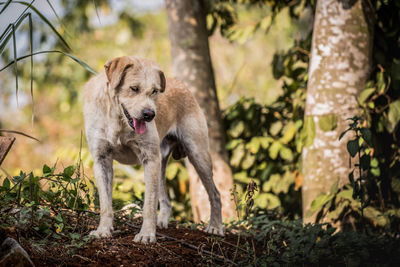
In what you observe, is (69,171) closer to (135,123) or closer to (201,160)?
(135,123)

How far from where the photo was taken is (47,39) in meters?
9.06

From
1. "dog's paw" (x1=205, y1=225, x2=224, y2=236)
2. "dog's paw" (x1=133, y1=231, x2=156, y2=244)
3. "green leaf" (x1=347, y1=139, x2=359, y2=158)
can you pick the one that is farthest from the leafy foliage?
"green leaf" (x1=347, y1=139, x2=359, y2=158)

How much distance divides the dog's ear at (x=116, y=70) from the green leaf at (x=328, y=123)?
2.34m

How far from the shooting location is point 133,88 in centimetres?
359

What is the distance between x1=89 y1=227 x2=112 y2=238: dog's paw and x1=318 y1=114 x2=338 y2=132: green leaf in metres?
2.62

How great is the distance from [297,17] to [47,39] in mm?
5110

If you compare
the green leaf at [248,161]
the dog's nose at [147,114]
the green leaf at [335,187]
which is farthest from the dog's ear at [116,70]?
the green leaf at [248,161]

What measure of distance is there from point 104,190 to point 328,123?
101 inches

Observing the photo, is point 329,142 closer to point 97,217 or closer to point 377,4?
point 377,4

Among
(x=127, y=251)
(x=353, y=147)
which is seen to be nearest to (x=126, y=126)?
(x=127, y=251)

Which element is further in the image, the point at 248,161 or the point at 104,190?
the point at 248,161

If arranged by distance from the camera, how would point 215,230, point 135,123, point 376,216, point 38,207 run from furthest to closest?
point 376,216, point 215,230, point 135,123, point 38,207

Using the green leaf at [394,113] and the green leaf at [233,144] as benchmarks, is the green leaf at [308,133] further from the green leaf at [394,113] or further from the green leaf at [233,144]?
the green leaf at [233,144]

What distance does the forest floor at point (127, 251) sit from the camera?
2.83 metres
